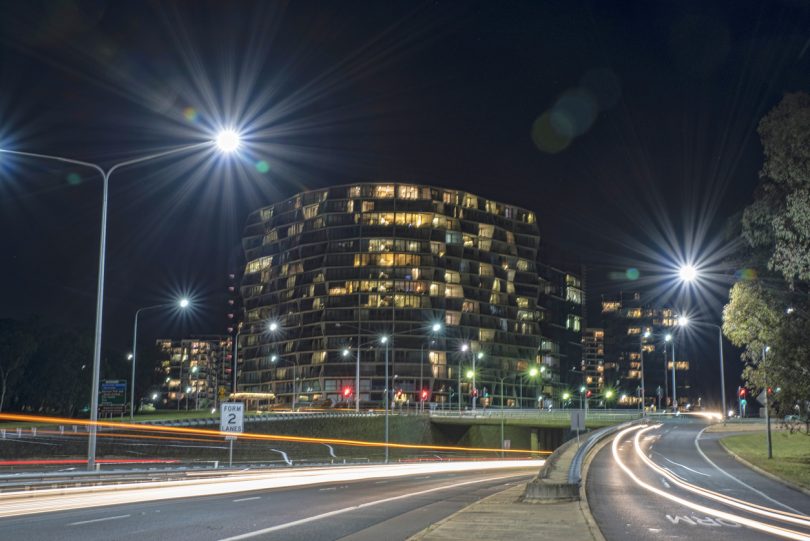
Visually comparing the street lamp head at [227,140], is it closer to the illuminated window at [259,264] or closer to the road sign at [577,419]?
the road sign at [577,419]

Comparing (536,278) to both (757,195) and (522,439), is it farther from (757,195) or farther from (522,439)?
(757,195)

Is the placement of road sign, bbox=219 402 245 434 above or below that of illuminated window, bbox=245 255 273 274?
below

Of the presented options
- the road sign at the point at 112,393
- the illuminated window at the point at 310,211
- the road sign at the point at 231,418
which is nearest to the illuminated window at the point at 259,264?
the illuminated window at the point at 310,211

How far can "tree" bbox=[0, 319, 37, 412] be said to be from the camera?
102 m

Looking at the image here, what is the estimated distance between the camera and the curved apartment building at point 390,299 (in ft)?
501

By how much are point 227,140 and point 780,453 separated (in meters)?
41.8

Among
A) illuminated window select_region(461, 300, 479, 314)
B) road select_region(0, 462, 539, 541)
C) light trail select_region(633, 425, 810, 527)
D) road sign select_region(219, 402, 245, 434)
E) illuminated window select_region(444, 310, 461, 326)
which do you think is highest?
illuminated window select_region(461, 300, 479, 314)

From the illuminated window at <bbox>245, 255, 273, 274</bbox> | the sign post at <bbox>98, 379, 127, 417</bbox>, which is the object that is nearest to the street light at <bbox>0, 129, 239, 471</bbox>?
the sign post at <bbox>98, 379, 127, 417</bbox>

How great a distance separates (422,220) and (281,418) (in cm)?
8194

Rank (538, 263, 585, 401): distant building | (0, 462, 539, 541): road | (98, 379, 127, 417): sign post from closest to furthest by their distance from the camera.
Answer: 1. (0, 462, 539, 541): road
2. (98, 379, 127, 417): sign post
3. (538, 263, 585, 401): distant building

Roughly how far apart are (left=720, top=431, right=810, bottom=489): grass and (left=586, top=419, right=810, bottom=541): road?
0.99 m

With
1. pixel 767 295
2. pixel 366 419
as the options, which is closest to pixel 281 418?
pixel 366 419

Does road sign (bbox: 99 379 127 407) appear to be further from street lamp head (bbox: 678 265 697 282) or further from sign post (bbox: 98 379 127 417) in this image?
street lamp head (bbox: 678 265 697 282)

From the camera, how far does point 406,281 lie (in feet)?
513
